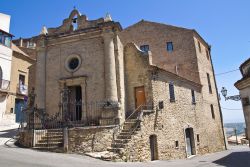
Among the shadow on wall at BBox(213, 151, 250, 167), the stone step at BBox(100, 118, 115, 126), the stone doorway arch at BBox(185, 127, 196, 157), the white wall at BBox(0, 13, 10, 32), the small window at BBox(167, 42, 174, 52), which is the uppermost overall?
the white wall at BBox(0, 13, 10, 32)

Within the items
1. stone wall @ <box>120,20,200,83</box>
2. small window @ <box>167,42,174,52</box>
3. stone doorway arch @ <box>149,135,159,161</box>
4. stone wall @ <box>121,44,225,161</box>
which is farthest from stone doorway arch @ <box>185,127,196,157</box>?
small window @ <box>167,42,174,52</box>

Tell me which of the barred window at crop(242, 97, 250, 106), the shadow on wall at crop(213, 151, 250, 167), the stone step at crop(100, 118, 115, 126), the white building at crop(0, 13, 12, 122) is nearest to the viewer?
the barred window at crop(242, 97, 250, 106)

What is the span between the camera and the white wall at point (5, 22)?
81.1 ft

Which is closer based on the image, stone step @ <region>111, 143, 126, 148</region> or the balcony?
stone step @ <region>111, 143, 126, 148</region>

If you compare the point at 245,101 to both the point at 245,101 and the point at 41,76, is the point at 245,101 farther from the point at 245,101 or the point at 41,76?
the point at 41,76

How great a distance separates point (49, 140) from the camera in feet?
42.7

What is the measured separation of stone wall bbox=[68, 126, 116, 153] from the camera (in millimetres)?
12391

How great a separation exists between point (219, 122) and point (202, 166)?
15180 millimetres

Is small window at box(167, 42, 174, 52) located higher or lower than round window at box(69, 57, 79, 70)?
higher

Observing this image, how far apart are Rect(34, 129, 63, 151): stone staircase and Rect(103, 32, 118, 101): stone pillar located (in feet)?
13.0

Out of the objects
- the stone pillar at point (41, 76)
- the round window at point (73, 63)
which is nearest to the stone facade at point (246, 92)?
the round window at point (73, 63)

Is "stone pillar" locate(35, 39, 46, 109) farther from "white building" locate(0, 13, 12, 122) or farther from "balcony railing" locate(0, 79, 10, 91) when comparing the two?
"balcony railing" locate(0, 79, 10, 91)

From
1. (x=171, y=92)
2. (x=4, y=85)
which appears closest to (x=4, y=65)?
(x=4, y=85)

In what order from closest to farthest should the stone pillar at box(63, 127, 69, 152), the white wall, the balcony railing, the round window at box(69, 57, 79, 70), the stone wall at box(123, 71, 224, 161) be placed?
the stone pillar at box(63, 127, 69, 152) < the stone wall at box(123, 71, 224, 161) < the round window at box(69, 57, 79, 70) < the balcony railing < the white wall
